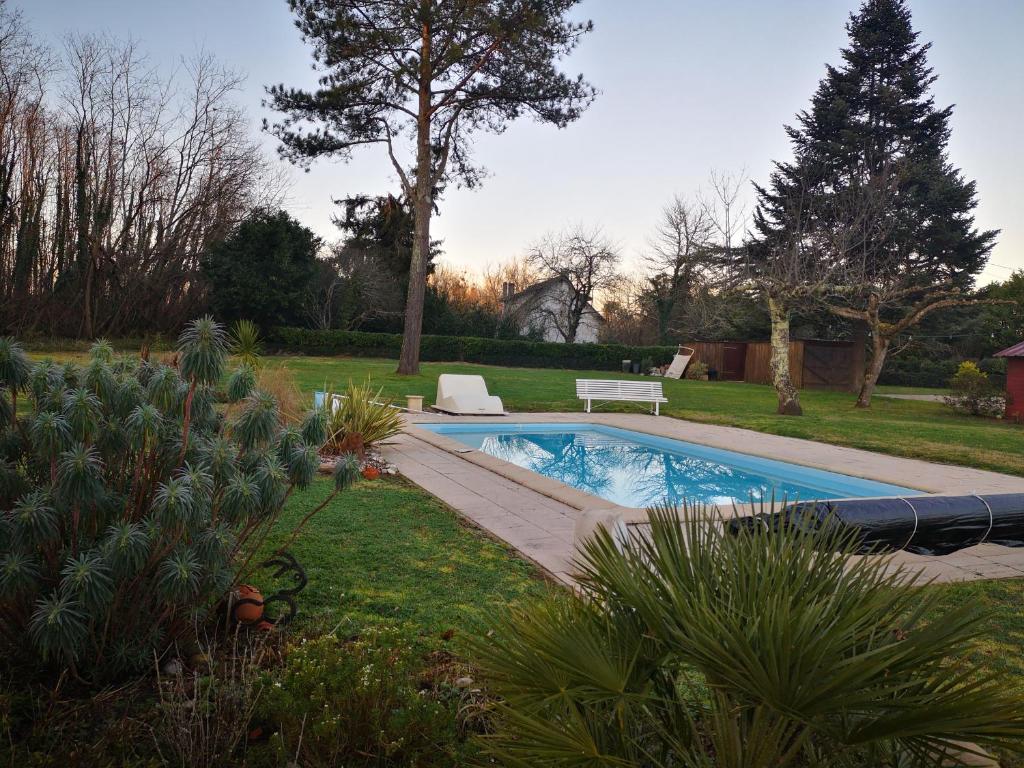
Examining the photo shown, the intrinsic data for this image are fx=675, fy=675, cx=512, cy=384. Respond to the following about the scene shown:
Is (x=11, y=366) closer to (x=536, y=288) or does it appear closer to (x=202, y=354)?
(x=202, y=354)

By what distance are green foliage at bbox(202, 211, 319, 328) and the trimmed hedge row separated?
41.4 inches

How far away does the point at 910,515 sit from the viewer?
3.36 meters

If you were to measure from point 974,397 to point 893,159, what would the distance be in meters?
8.71

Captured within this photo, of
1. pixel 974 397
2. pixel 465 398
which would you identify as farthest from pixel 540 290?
pixel 465 398

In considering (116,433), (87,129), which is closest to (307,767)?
(116,433)

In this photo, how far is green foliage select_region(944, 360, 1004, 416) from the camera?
52.3 feet

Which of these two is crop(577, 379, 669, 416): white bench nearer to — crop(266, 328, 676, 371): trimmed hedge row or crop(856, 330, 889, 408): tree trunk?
crop(856, 330, 889, 408): tree trunk

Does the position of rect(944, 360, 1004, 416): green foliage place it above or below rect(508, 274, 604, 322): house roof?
below

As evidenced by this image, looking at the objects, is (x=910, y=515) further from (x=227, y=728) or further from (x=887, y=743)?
(x=227, y=728)

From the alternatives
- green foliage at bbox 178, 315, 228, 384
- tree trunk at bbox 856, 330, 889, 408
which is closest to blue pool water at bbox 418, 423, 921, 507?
green foliage at bbox 178, 315, 228, 384

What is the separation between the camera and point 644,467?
9.36 metres

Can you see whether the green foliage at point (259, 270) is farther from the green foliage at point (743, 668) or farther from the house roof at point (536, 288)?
the green foliage at point (743, 668)

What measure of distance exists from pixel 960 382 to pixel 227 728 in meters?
18.8

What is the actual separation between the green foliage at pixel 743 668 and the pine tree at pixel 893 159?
824 inches
